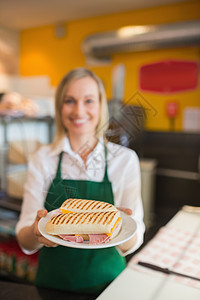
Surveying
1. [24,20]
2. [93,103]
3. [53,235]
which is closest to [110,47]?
[24,20]

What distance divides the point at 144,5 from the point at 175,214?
1397 mm

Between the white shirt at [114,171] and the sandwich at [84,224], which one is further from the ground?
the white shirt at [114,171]

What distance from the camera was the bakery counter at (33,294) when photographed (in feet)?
1.44

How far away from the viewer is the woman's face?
1.17 feet

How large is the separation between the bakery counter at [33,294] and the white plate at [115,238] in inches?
6.8

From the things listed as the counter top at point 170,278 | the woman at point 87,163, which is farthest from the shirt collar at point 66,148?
the counter top at point 170,278

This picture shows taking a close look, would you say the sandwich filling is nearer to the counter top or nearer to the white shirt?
the white shirt

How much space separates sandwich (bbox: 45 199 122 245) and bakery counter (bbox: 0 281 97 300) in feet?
0.58

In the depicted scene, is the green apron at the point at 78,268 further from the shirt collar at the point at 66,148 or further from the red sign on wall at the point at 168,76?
the red sign on wall at the point at 168,76

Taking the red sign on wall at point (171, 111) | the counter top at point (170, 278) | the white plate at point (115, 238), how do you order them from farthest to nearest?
1. the red sign on wall at point (171, 111)
2. the counter top at point (170, 278)
3. the white plate at point (115, 238)

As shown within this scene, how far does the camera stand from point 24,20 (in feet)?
1.82

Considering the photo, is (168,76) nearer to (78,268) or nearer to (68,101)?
(68,101)

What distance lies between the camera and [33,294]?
453 millimetres

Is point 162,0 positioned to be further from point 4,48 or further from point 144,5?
point 4,48
